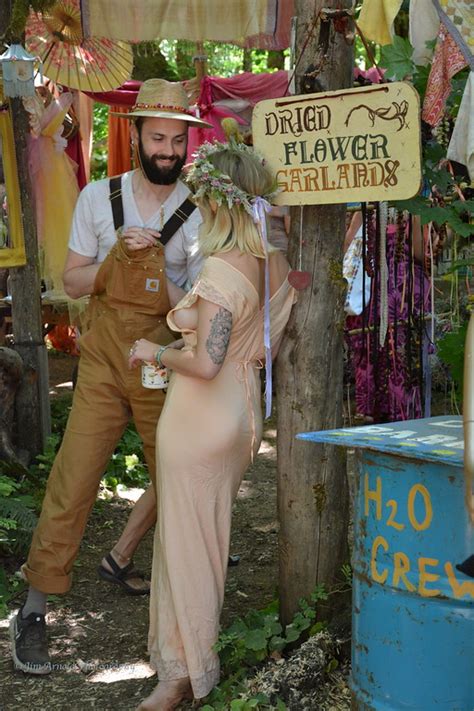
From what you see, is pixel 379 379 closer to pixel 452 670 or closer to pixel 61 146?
pixel 61 146

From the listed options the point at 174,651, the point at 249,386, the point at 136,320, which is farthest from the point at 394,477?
the point at 136,320

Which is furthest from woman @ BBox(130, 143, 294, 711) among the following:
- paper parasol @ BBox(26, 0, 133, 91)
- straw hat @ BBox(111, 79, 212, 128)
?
paper parasol @ BBox(26, 0, 133, 91)

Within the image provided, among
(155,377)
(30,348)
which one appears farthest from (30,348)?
(155,377)

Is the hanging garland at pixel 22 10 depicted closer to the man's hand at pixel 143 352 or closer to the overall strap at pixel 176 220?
the overall strap at pixel 176 220

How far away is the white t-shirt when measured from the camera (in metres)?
3.96

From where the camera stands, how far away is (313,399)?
3.57 meters

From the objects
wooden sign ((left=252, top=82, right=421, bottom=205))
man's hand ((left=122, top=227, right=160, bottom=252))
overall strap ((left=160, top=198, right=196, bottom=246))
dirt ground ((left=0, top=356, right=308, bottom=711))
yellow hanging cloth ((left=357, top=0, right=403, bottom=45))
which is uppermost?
yellow hanging cloth ((left=357, top=0, right=403, bottom=45))

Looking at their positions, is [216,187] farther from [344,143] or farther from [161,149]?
[161,149]

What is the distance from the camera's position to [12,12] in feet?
18.3

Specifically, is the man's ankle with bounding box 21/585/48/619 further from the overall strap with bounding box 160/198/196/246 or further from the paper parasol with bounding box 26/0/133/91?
the paper parasol with bounding box 26/0/133/91

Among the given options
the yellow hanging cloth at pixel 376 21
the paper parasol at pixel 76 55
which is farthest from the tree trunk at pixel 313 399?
the paper parasol at pixel 76 55

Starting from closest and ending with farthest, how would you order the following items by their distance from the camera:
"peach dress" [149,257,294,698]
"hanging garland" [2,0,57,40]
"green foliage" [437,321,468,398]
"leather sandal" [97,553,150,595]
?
1. "peach dress" [149,257,294,698]
2. "green foliage" [437,321,468,398]
3. "leather sandal" [97,553,150,595]
4. "hanging garland" [2,0,57,40]

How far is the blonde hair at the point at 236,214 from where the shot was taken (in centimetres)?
326

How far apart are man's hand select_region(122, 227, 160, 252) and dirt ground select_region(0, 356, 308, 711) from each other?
1606 millimetres
